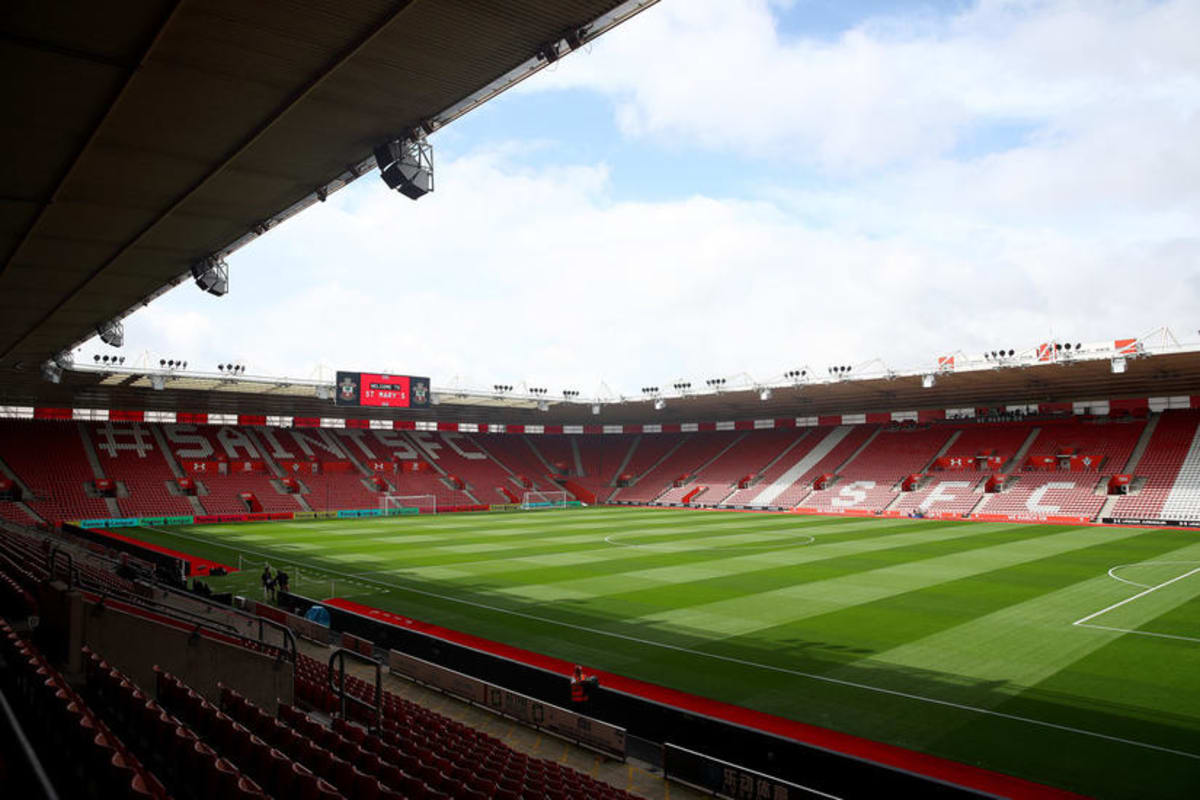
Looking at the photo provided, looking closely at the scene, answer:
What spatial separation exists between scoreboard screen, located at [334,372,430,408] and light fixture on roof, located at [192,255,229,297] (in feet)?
103

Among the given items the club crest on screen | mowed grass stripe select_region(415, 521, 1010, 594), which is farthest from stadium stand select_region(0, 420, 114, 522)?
mowed grass stripe select_region(415, 521, 1010, 594)

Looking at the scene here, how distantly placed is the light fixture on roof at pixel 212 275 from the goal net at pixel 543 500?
1886 inches

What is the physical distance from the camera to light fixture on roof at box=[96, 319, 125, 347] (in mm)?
24375

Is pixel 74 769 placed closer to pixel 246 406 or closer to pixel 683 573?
pixel 683 573

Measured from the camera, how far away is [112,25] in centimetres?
877

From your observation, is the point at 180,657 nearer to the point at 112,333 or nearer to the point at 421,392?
the point at 112,333

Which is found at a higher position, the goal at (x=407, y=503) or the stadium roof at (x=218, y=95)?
the stadium roof at (x=218, y=95)

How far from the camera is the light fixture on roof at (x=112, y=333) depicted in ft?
80.0

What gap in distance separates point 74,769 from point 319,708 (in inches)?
268

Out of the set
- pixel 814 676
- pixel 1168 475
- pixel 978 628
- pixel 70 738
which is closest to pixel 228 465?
pixel 814 676

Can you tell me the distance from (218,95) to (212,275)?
8.89 metres

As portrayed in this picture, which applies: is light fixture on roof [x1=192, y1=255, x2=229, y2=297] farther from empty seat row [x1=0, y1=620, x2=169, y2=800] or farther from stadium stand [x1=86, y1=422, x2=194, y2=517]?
stadium stand [x1=86, y1=422, x2=194, y2=517]

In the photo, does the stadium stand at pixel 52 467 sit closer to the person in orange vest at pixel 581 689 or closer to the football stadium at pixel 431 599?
the football stadium at pixel 431 599

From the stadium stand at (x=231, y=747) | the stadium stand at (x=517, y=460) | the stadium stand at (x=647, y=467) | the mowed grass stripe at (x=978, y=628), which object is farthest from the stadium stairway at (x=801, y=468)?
the stadium stand at (x=231, y=747)
